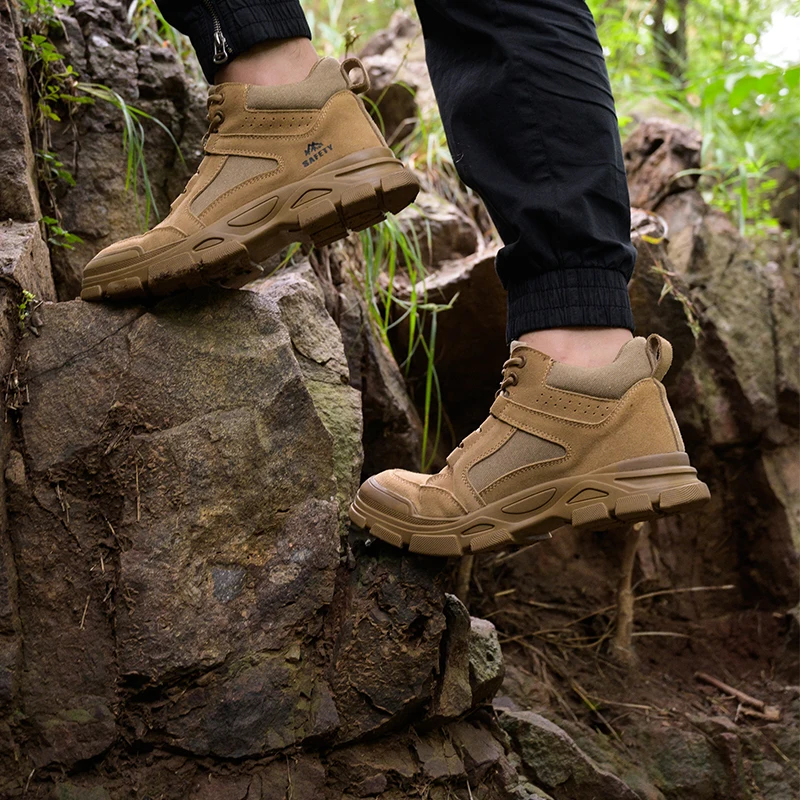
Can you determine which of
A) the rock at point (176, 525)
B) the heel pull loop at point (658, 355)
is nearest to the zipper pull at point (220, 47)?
the rock at point (176, 525)

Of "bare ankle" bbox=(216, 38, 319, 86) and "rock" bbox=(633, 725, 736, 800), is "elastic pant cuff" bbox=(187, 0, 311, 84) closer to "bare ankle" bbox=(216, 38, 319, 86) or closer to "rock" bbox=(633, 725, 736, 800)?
"bare ankle" bbox=(216, 38, 319, 86)

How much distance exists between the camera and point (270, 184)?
5.24 ft

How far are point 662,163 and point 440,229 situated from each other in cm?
108

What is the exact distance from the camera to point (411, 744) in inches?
66.7

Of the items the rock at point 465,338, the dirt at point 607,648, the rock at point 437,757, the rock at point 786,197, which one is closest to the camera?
the rock at point 437,757

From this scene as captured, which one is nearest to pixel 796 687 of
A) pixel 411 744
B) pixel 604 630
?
pixel 604 630

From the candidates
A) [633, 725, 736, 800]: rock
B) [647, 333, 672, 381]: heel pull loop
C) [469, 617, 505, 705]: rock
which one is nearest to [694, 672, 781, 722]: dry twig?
[633, 725, 736, 800]: rock

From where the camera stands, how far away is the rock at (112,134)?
221 cm

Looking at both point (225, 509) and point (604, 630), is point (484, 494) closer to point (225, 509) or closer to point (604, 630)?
point (225, 509)

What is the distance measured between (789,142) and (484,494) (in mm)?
3584

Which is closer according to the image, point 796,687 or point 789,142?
point 796,687

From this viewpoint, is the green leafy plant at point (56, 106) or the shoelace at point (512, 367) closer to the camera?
the shoelace at point (512, 367)

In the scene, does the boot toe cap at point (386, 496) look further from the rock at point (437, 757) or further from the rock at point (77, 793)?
the rock at point (77, 793)

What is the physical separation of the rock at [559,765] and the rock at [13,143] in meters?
1.79
